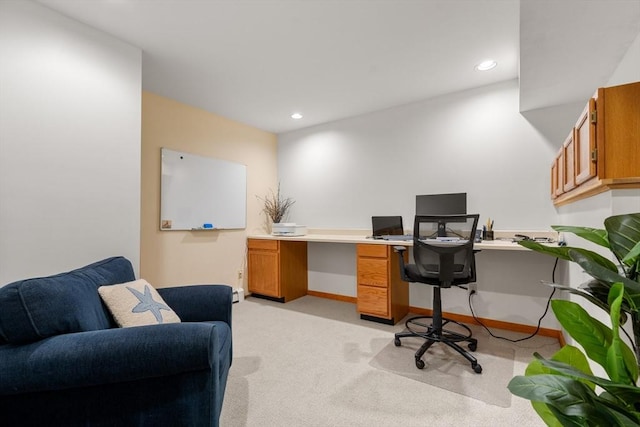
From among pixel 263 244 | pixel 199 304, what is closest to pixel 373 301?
pixel 263 244

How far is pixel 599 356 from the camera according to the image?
24.6 inches

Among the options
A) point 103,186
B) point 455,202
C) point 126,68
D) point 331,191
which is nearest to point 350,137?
point 331,191

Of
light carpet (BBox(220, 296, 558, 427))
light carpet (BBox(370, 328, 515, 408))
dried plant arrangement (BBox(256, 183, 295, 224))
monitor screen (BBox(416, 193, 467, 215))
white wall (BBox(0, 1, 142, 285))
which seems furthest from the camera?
dried plant arrangement (BBox(256, 183, 295, 224))

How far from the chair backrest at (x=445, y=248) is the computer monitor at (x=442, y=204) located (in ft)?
2.40

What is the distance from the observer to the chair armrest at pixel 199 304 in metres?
1.82

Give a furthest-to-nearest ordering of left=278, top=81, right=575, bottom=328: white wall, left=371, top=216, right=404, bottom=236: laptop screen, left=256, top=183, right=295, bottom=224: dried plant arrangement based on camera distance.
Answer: left=256, top=183, right=295, bottom=224: dried plant arrangement → left=371, top=216, right=404, bottom=236: laptop screen → left=278, top=81, right=575, bottom=328: white wall

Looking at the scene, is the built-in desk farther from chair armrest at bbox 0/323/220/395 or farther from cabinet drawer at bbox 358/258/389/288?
chair armrest at bbox 0/323/220/395

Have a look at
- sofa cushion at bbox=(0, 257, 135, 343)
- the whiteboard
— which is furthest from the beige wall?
sofa cushion at bbox=(0, 257, 135, 343)

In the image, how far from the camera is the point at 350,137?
4.00 meters

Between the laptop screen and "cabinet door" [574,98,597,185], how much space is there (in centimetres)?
191

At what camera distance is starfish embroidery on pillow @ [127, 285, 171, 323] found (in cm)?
150

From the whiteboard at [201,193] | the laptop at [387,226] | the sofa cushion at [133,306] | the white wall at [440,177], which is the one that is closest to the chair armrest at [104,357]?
the sofa cushion at [133,306]

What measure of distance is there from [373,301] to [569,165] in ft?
6.56

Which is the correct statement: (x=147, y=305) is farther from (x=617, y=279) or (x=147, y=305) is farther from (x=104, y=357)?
(x=617, y=279)
